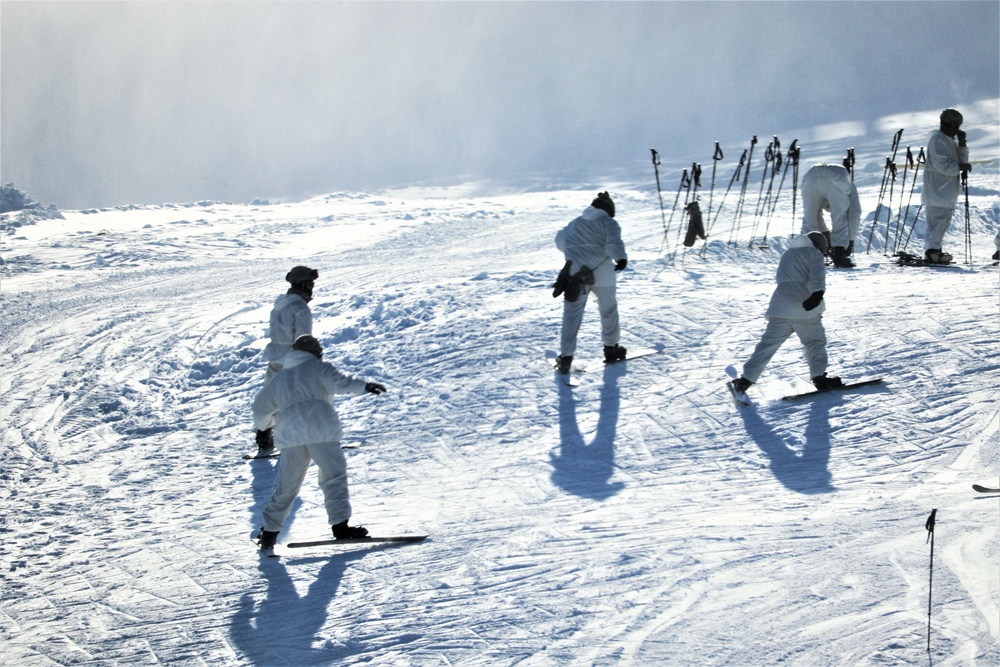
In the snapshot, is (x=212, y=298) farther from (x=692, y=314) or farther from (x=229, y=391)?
(x=692, y=314)

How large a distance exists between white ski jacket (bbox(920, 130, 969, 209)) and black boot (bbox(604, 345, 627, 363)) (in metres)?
5.16

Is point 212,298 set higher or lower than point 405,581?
higher

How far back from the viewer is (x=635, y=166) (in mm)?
31047

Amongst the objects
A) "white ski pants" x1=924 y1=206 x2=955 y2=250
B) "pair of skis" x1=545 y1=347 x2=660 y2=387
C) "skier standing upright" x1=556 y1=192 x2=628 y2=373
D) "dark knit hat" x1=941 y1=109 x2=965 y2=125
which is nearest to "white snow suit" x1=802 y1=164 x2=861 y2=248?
"white ski pants" x1=924 y1=206 x2=955 y2=250

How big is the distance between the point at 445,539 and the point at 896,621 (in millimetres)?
2844

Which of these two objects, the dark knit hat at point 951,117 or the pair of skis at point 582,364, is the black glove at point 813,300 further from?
the dark knit hat at point 951,117

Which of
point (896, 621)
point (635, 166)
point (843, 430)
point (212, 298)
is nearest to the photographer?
point (896, 621)

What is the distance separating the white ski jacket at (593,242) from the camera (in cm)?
833

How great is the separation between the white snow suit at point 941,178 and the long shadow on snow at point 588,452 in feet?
18.6

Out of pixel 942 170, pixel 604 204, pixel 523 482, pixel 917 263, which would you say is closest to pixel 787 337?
pixel 604 204

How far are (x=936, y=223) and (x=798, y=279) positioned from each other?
18.5 feet

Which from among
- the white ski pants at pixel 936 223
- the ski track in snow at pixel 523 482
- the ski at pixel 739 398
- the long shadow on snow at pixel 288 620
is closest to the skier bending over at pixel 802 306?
the ski at pixel 739 398

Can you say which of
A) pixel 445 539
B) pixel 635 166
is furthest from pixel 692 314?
pixel 635 166

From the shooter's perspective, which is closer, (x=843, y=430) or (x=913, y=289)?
(x=843, y=430)
